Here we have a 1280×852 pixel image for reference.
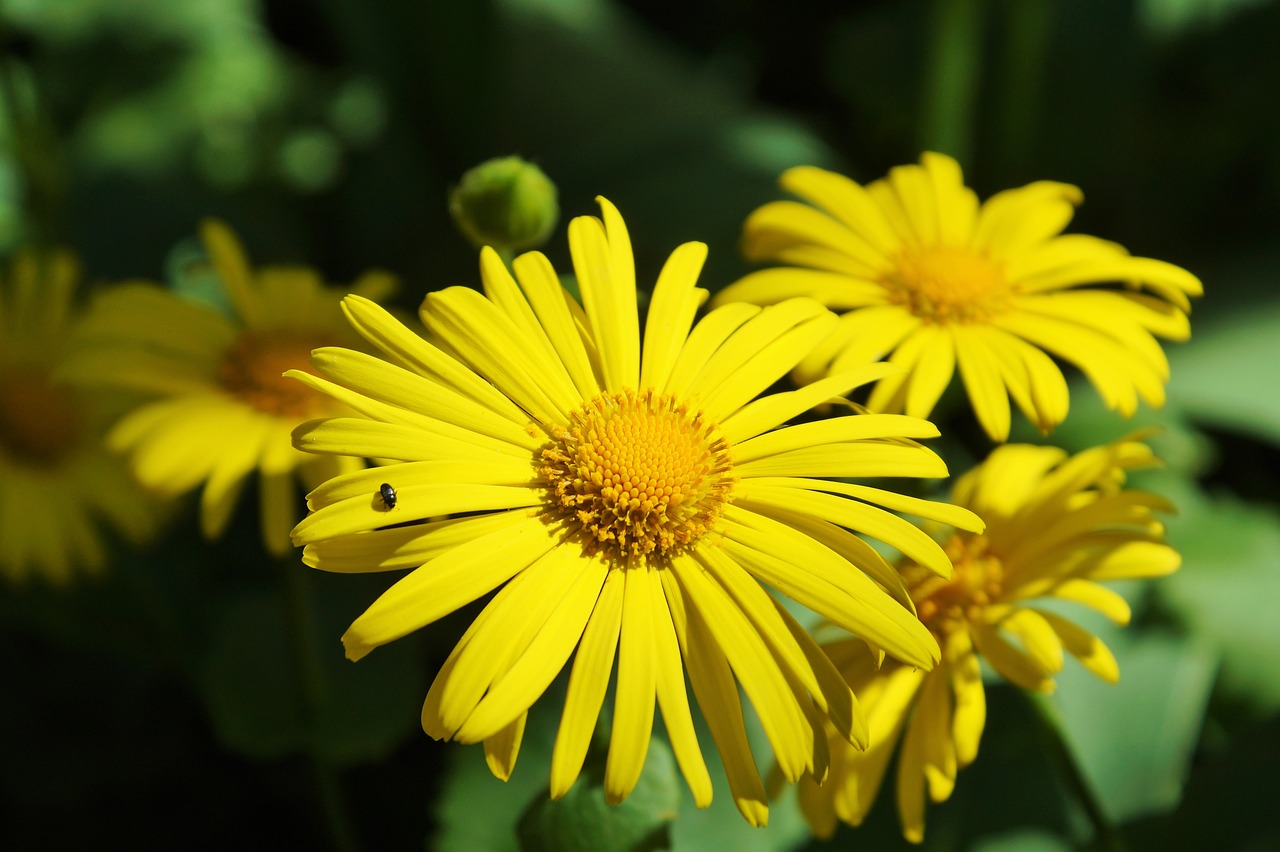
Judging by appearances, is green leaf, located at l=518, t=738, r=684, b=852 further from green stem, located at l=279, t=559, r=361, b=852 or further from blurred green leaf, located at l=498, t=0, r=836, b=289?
blurred green leaf, located at l=498, t=0, r=836, b=289

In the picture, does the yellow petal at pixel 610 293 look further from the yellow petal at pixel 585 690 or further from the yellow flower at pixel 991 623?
A: the yellow flower at pixel 991 623

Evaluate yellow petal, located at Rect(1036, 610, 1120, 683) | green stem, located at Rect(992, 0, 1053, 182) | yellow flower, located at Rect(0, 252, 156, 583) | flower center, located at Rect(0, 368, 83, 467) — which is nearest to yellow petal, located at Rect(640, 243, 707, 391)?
yellow petal, located at Rect(1036, 610, 1120, 683)

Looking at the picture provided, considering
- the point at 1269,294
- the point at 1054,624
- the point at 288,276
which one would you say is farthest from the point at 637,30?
the point at 1054,624

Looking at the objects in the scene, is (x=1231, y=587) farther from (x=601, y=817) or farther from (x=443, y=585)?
(x=443, y=585)

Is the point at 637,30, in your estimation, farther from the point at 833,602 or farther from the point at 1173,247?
the point at 833,602

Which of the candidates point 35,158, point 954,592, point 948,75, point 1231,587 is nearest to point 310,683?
point 954,592

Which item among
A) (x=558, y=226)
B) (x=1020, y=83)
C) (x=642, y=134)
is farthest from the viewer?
(x=642, y=134)

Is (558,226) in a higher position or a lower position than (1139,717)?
higher
